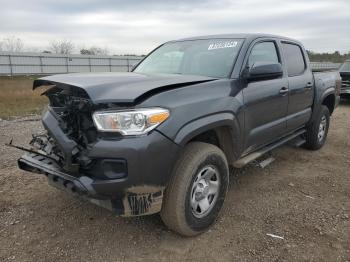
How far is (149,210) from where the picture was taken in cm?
285

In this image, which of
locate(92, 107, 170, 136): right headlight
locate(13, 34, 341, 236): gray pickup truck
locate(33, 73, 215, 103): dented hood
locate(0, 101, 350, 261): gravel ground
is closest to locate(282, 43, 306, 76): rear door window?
locate(13, 34, 341, 236): gray pickup truck

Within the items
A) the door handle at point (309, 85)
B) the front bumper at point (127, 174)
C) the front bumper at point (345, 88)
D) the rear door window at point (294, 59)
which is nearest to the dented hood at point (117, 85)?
the front bumper at point (127, 174)

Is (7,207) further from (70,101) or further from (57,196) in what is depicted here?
(70,101)

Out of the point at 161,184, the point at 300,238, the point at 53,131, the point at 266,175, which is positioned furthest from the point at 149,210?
the point at 266,175

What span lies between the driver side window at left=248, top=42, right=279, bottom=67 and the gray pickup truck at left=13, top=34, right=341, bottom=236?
23 mm

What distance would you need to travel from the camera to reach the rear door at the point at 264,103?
12.5ft

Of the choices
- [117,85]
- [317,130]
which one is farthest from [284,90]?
[117,85]

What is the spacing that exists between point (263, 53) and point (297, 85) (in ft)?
2.76

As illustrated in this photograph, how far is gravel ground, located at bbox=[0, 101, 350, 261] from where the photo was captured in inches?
120

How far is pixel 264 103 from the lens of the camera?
4051 mm

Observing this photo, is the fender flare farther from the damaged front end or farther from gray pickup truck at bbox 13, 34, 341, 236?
the damaged front end

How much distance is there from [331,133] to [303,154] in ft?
6.95

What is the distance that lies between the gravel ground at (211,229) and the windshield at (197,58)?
1.49m

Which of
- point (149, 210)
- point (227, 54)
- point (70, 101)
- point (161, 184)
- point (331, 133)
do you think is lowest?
point (331, 133)
